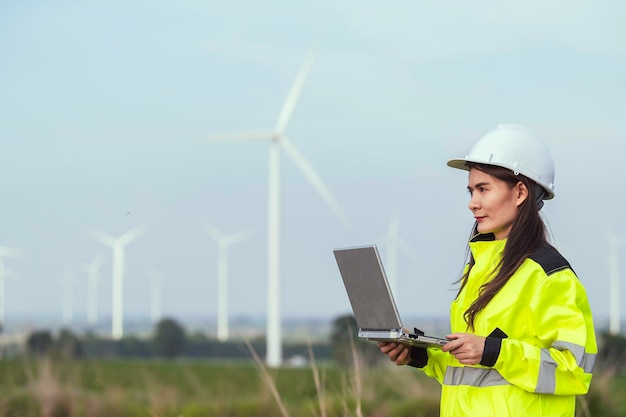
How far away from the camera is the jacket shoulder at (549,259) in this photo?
3684 mm

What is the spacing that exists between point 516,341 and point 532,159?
26.8 inches

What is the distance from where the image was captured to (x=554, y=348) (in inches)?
143

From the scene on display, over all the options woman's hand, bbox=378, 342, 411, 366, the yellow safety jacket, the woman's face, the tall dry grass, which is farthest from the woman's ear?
the tall dry grass

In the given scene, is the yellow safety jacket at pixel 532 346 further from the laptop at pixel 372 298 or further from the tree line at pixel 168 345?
the tree line at pixel 168 345

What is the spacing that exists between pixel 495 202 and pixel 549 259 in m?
0.29

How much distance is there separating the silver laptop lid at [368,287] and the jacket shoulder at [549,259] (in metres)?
0.51

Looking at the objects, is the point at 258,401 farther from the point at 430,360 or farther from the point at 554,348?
the point at 554,348

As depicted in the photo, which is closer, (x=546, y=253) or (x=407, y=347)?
(x=546, y=253)

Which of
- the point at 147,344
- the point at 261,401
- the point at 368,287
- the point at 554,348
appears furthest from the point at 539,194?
the point at 147,344

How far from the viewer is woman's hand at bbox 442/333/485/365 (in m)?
3.59

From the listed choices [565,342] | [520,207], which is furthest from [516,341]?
[520,207]

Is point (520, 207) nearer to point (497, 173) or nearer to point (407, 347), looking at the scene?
point (497, 173)

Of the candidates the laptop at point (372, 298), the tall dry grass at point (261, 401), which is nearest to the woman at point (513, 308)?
the laptop at point (372, 298)

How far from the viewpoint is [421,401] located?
12.4 meters
